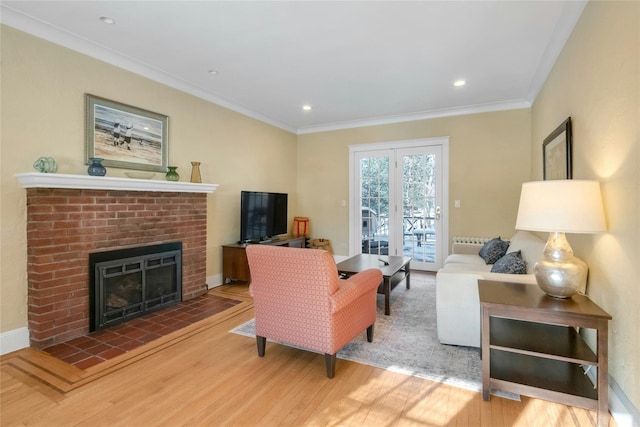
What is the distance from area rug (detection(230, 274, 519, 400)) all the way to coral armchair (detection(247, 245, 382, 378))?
27 cm

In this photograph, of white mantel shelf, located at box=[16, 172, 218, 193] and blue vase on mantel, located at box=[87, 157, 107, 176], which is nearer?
white mantel shelf, located at box=[16, 172, 218, 193]

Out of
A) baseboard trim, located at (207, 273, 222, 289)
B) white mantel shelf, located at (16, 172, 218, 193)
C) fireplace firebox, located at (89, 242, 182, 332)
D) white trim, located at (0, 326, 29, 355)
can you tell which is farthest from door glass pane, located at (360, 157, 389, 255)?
white trim, located at (0, 326, 29, 355)

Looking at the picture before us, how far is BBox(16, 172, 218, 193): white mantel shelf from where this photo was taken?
96.8 inches

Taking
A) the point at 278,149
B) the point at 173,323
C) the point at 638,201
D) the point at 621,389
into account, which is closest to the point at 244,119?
the point at 278,149

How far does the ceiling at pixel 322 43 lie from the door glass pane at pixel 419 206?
1.19 meters

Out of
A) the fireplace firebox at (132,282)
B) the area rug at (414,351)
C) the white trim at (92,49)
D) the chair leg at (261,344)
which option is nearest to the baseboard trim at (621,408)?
the area rug at (414,351)

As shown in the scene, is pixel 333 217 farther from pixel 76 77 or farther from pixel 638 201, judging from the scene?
pixel 638 201

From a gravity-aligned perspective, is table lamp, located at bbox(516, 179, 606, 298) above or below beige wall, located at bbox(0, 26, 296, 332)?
below

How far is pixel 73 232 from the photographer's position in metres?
2.79

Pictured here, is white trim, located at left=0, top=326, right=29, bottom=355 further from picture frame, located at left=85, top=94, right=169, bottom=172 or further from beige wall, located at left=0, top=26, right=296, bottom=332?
picture frame, located at left=85, top=94, right=169, bottom=172

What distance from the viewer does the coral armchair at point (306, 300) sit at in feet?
6.86

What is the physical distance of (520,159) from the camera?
469cm

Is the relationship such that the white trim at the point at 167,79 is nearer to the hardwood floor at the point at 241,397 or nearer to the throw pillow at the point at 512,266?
the throw pillow at the point at 512,266

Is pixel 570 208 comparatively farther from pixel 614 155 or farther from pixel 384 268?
pixel 384 268
